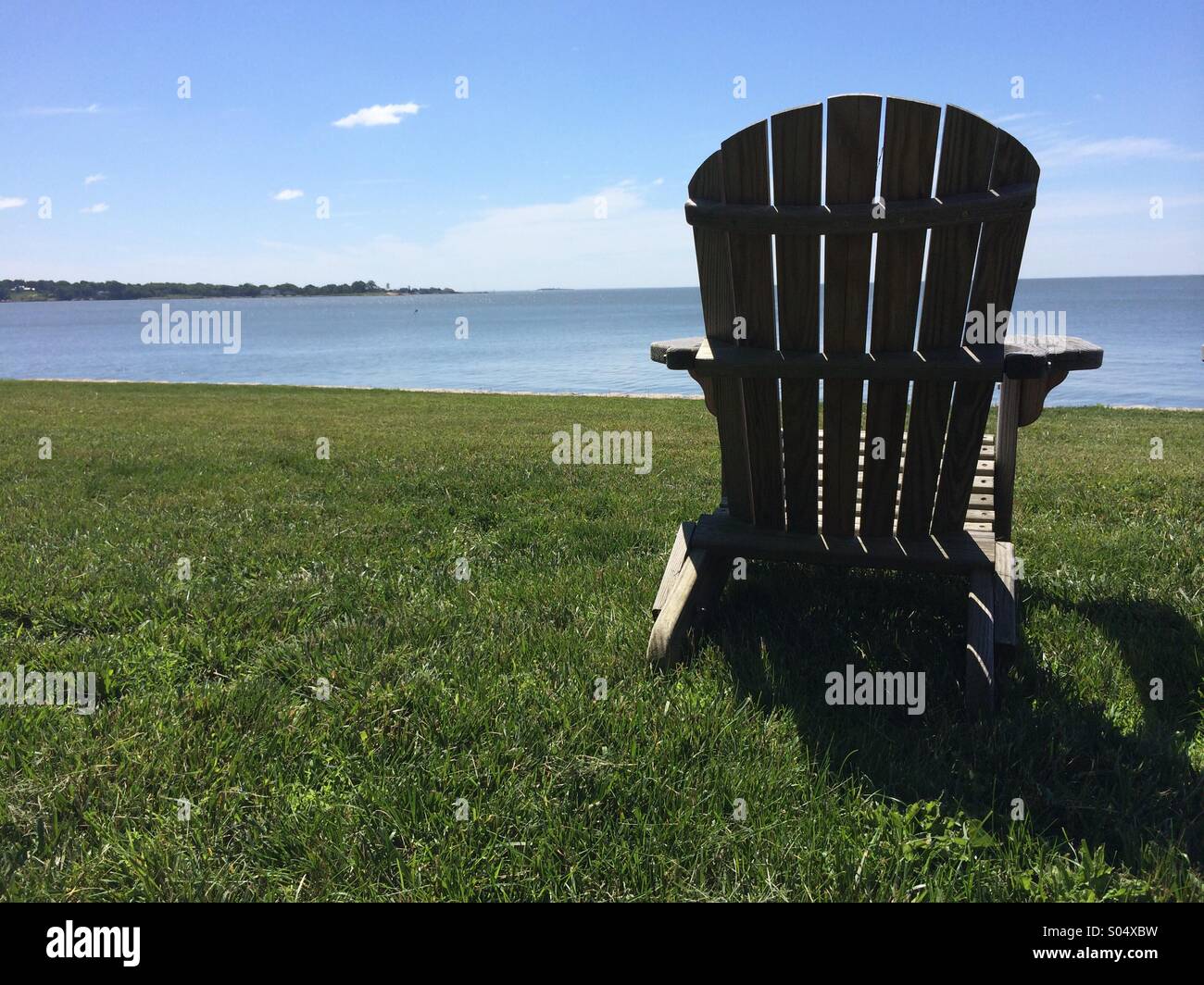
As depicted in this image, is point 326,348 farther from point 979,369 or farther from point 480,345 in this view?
point 979,369

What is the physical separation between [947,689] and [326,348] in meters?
62.6

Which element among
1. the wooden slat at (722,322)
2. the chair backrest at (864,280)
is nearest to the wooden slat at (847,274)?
the chair backrest at (864,280)

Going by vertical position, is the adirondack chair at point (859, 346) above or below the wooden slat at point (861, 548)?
above

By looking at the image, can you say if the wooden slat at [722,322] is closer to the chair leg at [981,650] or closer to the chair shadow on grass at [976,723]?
the chair shadow on grass at [976,723]

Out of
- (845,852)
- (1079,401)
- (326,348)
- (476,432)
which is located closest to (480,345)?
(326,348)

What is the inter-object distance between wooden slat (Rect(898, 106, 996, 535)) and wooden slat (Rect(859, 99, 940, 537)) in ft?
0.14

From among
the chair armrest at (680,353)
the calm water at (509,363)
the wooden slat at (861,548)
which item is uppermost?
the calm water at (509,363)

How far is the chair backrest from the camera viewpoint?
244 cm

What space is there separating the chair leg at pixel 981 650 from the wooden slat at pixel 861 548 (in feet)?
0.44

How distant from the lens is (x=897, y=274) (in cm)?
259

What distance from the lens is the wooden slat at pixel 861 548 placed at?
119 inches

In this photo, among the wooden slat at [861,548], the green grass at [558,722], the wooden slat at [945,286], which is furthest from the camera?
the wooden slat at [861,548]

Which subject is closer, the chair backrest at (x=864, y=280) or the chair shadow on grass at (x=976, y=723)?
the chair shadow on grass at (x=976, y=723)
